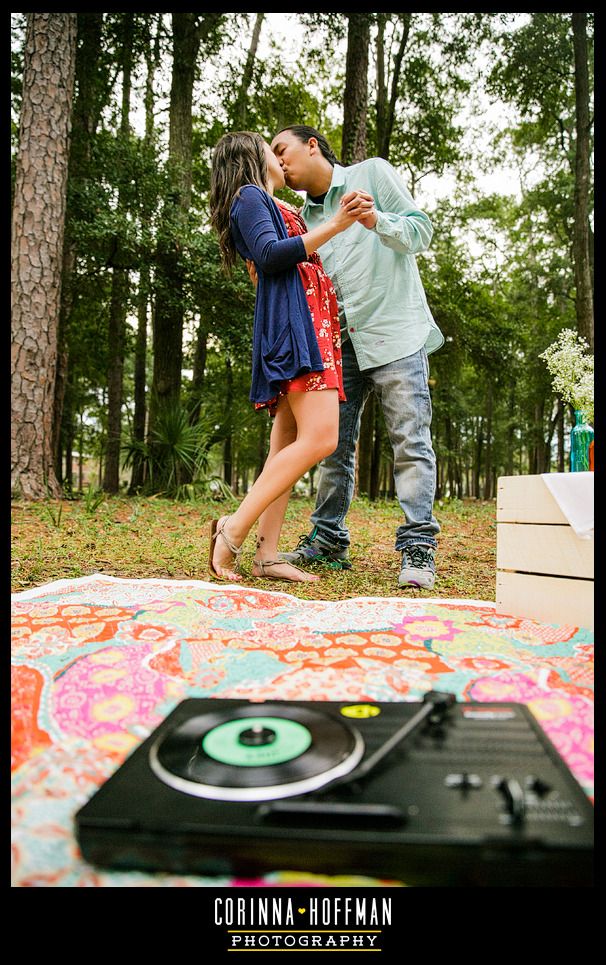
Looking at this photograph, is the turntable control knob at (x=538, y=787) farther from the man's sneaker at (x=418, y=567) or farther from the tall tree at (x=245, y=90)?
the tall tree at (x=245, y=90)

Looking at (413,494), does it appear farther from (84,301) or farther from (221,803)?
(84,301)

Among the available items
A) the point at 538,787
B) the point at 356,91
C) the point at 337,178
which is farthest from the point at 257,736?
the point at 356,91

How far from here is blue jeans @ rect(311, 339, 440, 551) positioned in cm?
252

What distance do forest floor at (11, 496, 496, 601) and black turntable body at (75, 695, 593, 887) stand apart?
1382mm

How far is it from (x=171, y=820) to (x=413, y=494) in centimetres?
200

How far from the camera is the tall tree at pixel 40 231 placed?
4754mm

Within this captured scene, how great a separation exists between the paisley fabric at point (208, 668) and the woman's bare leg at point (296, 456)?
12.8 inches

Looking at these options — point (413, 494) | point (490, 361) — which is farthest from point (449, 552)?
point (490, 361)

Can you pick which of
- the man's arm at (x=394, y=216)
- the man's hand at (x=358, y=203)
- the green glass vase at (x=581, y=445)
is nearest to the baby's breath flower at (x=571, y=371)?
the green glass vase at (x=581, y=445)

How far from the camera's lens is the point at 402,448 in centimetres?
255

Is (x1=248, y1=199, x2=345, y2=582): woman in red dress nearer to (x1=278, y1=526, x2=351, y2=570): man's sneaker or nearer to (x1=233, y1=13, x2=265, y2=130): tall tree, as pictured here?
(x1=278, y1=526, x2=351, y2=570): man's sneaker

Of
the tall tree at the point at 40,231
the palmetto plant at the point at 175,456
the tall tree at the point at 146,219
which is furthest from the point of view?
the tall tree at the point at 146,219

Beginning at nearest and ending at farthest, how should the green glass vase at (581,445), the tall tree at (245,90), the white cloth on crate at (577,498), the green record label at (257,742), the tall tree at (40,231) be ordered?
the green record label at (257,742)
the white cloth on crate at (577,498)
the green glass vase at (581,445)
the tall tree at (40,231)
the tall tree at (245,90)

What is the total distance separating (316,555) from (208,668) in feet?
5.01
